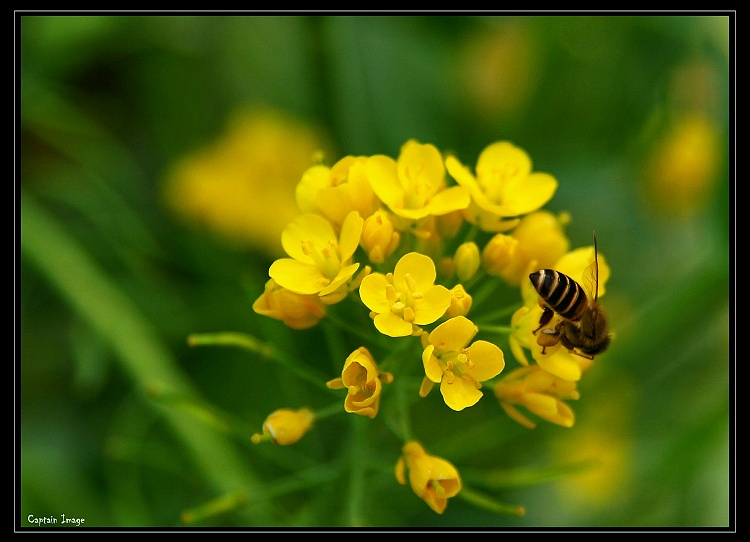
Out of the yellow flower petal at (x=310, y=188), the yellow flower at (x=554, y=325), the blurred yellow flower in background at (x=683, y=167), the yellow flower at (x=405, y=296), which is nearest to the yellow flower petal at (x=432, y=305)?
the yellow flower at (x=405, y=296)

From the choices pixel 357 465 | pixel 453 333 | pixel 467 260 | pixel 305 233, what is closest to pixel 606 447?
pixel 357 465

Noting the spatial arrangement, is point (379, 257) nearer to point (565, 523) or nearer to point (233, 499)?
point (233, 499)

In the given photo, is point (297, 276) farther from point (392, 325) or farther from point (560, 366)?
point (560, 366)

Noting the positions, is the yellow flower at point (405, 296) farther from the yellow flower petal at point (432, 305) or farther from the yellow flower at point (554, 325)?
the yellow flower at point (554, 325)

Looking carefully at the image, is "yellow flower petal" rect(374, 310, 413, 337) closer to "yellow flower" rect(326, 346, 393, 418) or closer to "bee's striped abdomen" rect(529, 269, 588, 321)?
"yellow flower" rect(326, 346, 393, 418)

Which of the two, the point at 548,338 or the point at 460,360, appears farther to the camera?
the point at 548,338

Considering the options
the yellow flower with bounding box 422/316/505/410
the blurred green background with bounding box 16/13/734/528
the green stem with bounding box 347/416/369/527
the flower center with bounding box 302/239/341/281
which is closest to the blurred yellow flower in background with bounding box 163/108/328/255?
the blurred green background with bounding box 16/13/734/528
